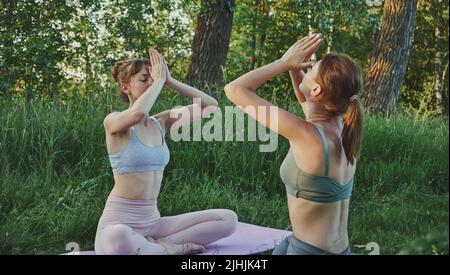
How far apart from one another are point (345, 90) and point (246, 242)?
1349 mm

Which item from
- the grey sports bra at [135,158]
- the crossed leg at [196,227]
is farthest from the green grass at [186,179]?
the grey sports bra at [135,158]

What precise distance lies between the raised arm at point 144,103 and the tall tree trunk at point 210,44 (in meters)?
3.42

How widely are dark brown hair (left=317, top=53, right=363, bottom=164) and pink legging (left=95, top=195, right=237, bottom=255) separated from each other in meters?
1.14

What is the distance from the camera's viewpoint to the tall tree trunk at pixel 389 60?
6.70 meters

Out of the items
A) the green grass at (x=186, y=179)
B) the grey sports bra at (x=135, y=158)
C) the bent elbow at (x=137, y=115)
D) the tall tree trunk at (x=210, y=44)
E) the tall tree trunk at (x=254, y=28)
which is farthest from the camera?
the tall tree trunk at (x=254, y=28)

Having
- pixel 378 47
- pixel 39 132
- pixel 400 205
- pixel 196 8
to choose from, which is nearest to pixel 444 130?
pixel 400 205

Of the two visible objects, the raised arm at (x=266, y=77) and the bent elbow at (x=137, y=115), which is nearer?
the raised arm at (x=266, y=77)

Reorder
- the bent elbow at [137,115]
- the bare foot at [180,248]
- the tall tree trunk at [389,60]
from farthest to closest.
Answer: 1. the tall tree trunk at [389,60]
2. the bare foot at [180,248]
3. the bent elbow at [137,115]

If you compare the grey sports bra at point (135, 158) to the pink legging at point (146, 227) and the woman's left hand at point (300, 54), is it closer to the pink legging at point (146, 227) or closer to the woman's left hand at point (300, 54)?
the pink legging at point (146, 227)

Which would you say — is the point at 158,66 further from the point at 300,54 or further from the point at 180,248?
the point at 180,248

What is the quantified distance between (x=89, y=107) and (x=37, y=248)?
172 cm

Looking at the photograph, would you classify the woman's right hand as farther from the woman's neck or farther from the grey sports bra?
the woman's neck

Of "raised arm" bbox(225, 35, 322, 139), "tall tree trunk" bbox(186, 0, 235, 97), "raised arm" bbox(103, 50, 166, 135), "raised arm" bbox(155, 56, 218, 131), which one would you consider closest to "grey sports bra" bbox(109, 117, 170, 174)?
"raised arm" bbox(103, 50, 166, 135)

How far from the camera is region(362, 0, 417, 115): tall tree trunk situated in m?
6.70
